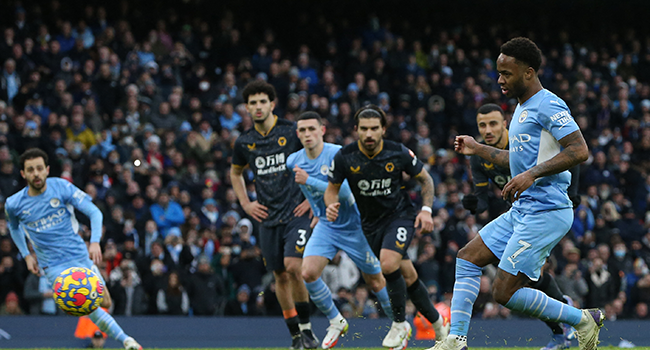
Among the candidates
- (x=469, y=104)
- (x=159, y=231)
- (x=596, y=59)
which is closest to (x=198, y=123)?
(x=159, y=231)

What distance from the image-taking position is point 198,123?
17.0 m

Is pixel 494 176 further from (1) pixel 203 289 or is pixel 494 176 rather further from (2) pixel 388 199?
(1) pixel 203 289

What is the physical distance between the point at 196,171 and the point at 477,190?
856 centimetres

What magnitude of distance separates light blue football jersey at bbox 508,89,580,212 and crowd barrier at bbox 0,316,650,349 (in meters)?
6.32

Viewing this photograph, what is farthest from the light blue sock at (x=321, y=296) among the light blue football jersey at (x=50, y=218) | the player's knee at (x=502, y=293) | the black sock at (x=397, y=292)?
the player's knee at (x=502, y=293)

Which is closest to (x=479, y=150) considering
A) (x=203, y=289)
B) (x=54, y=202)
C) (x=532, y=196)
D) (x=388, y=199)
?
(x=532, y=196)

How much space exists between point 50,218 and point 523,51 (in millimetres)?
6465

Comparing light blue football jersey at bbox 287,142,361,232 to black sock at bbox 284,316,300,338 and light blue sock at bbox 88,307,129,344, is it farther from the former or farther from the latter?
light blue sock at bbox 88,307,129,344

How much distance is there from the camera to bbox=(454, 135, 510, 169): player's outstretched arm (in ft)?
20.6

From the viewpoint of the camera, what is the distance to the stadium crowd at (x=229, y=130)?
14.2 m

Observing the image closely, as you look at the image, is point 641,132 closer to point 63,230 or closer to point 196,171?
point 196,171

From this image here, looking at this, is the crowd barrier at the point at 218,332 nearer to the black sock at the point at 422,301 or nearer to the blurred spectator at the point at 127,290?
the blurred spectator at the point at 127,290

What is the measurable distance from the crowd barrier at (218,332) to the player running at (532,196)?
234 inches

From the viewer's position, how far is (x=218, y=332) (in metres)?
13.4
